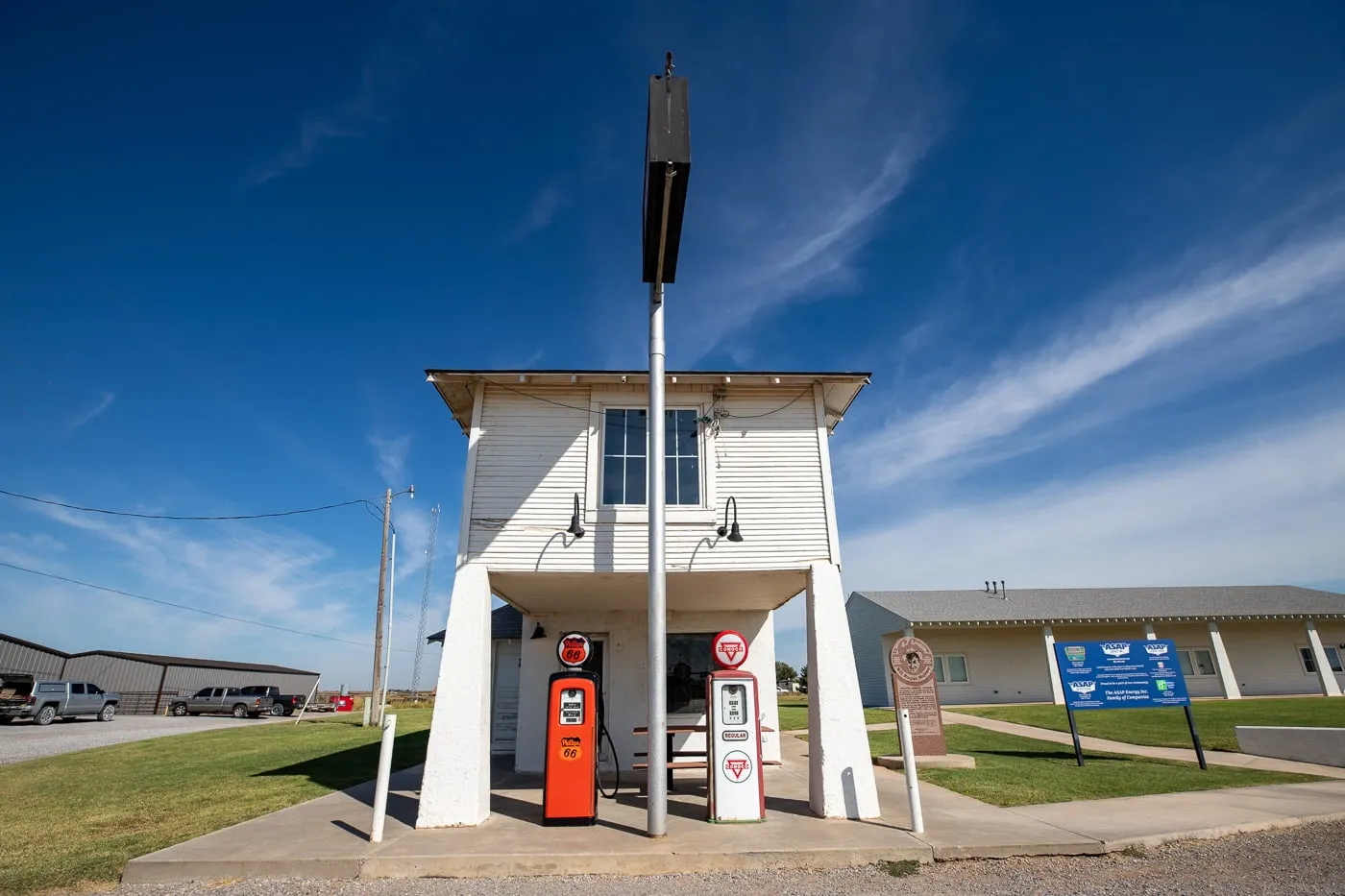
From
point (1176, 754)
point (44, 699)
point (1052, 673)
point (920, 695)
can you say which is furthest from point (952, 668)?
point (44, 699)

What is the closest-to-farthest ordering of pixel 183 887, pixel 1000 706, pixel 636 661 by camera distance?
pixel 183 887 < pixel 636 661 < pixel 1000 706

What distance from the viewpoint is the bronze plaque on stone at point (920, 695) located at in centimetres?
1133

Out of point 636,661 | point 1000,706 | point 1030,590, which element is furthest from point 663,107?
point 1030,590

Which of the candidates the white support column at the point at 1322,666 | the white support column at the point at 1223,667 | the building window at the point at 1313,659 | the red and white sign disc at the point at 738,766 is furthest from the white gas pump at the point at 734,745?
the building window at the point at 1313,659

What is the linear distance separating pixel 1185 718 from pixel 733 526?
17.2 meters

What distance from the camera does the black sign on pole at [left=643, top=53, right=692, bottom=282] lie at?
Result: 6.78 m

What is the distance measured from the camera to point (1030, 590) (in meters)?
31.3

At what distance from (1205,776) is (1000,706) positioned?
17.2m

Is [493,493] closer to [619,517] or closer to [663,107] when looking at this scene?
[619,517]

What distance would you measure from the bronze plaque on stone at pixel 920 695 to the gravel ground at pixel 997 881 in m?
5.46

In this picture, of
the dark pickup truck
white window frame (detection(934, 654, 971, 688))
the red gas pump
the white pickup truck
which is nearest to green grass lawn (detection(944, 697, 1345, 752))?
white window frame (detection(934, 654, 971, 688))

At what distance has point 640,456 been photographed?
8898mm

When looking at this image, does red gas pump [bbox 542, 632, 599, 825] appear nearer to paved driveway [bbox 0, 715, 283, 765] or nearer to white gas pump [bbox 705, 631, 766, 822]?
white gas pump [bbox 705, 631, 766, 822]

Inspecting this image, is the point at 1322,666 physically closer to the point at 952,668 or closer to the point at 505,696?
the point at 952,668
